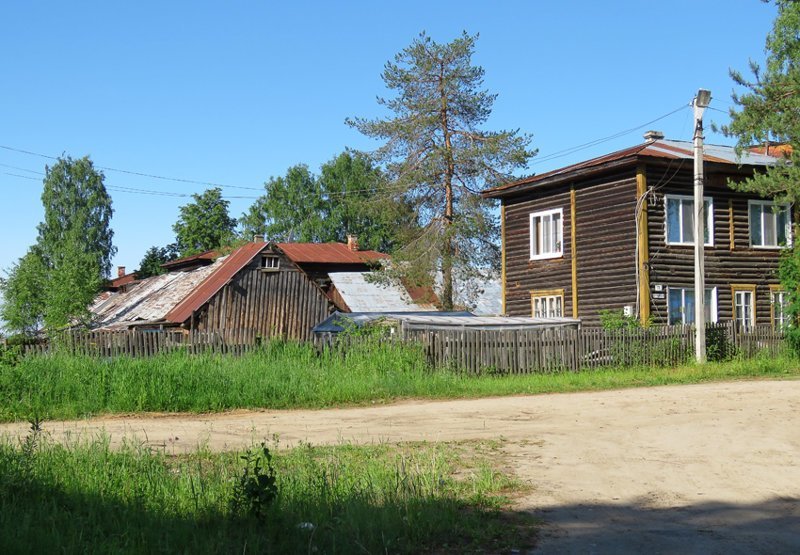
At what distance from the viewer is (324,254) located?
2402 inches

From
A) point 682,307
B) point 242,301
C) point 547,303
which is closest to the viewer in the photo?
point 682,307

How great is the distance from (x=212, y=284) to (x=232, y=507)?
37.3 meters

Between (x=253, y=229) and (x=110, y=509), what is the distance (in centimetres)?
7559

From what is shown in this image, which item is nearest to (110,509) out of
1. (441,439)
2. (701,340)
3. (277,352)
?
(441,439)

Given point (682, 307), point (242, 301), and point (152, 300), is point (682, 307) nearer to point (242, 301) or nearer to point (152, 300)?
point (242, 301)

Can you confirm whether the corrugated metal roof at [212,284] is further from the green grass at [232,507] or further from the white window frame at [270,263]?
the green grass at [232,507]

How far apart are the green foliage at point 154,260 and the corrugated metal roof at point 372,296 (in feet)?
107

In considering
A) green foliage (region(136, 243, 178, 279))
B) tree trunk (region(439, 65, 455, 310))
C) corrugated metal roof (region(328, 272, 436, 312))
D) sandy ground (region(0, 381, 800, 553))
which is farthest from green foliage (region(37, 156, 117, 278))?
sandy ground (region(0, 381, 800, 553))

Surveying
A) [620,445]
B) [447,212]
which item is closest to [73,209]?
[447,212]

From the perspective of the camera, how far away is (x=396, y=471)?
8305 mm

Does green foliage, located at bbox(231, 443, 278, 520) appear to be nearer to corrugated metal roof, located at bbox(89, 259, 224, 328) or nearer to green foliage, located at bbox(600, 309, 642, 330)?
green foliage, located at bbox(600, 309, 642, 330)

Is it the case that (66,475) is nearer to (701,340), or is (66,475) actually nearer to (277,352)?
(277,352)

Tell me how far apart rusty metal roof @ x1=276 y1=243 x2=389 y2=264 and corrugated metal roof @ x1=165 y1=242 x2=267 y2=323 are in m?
12.9

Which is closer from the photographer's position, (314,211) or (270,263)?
(270,263)
